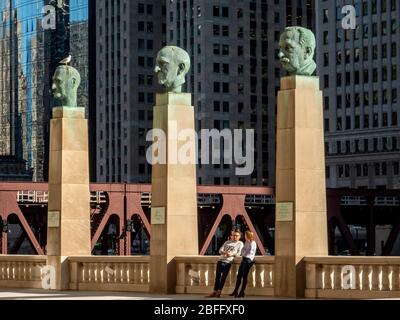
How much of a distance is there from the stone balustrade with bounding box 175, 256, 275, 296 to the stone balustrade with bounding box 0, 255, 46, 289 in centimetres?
704

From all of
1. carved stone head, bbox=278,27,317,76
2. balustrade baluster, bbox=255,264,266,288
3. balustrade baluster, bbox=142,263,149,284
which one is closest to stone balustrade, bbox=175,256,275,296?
balustrade baluster, bbox=255,264,266,288

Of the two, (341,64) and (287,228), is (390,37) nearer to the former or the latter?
(341,64)

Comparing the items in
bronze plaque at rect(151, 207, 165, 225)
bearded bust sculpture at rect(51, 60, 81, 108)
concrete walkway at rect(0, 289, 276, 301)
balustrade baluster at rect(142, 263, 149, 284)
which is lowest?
concrete walkway at rect(0, 289, 276, 301)

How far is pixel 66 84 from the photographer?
150 ft

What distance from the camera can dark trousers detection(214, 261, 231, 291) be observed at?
36.5 metres

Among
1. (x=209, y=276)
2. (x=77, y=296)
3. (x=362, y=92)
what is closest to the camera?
(x=77, y=296)

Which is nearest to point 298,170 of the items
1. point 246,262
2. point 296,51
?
point 246,262

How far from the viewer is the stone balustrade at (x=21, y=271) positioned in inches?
1793

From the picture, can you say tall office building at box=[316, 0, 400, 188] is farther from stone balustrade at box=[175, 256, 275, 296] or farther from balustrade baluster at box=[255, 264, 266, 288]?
balustrade baluster at box=[255, 264, 266, 288]

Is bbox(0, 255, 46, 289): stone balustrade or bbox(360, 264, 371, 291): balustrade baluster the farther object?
bbox(0, 255, 46, 289): stone balustrade

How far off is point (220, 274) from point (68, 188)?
978cm

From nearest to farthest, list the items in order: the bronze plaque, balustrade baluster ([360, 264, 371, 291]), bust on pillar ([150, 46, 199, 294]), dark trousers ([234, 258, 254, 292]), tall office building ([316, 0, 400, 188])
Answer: balustrade baluster ([360, 264, 371, 291]), dark trousers ([234, 258, 254, 292]), bust on pillar ([150, 46, 199, 294]), the bronze plaque, tall office building ([316, 0, 400, 188])

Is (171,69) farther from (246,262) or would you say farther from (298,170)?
(246,262)
